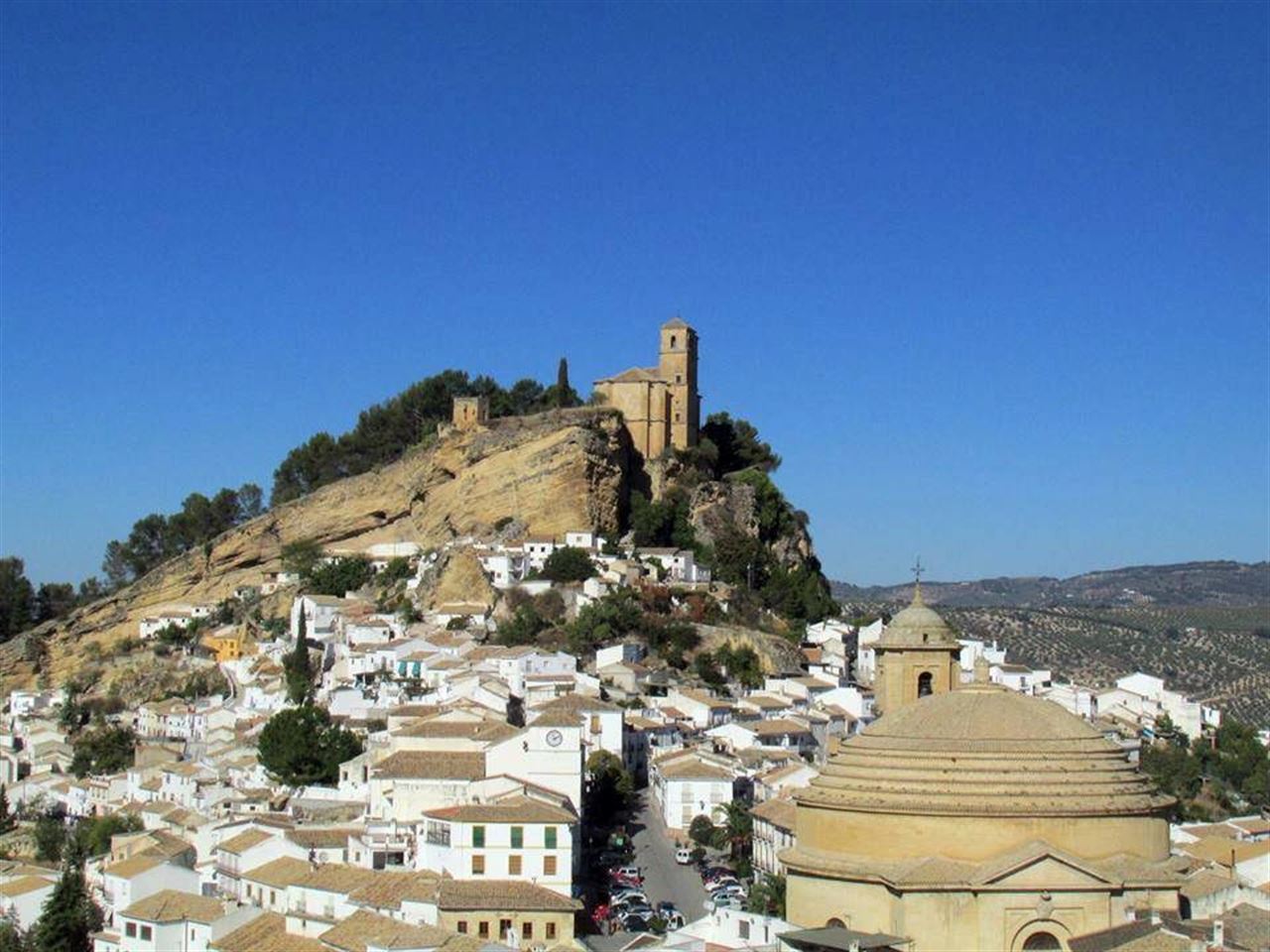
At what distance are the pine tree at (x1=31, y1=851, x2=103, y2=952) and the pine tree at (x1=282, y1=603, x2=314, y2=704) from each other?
58.5 ft

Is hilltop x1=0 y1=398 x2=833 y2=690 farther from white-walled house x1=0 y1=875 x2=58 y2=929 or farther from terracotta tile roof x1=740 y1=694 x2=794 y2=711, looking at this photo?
white-walled house x1=0 y1=875 x2=58 y2=929

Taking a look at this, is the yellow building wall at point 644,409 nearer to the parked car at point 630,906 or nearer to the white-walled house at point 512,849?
the parked car at point 630,906

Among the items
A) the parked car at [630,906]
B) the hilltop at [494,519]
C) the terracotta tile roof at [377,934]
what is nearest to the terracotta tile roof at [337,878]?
the terracotta tile roof at [377,934]

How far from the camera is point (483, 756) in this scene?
148 ft

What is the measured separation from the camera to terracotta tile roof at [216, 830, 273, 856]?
139 ft

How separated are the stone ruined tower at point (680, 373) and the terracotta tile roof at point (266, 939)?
48.8 meters

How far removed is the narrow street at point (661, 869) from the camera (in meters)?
41.3

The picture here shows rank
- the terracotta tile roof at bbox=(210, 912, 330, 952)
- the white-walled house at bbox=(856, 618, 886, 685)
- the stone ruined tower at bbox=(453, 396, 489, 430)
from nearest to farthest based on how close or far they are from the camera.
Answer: the terracotta tile roof at bbox=(210, 912, 330, 952) → the white-walled house at bbox=(856, 618, 886, 685) → the stone ruined tower at bbox=(453, 396, 489, 430)

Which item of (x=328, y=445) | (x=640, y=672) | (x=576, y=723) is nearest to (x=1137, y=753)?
(x=640, y=672)

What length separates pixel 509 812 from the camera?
39406mm

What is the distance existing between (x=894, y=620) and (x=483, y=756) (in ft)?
34.3

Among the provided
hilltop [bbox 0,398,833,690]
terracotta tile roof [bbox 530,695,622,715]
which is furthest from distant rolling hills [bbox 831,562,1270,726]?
terracotta tile roof [bbox 530,695,622,715]

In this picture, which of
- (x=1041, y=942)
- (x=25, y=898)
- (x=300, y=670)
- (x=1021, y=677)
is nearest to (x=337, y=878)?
(x=25, y=898)

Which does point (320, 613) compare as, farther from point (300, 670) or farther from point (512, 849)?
point (512, 849)
